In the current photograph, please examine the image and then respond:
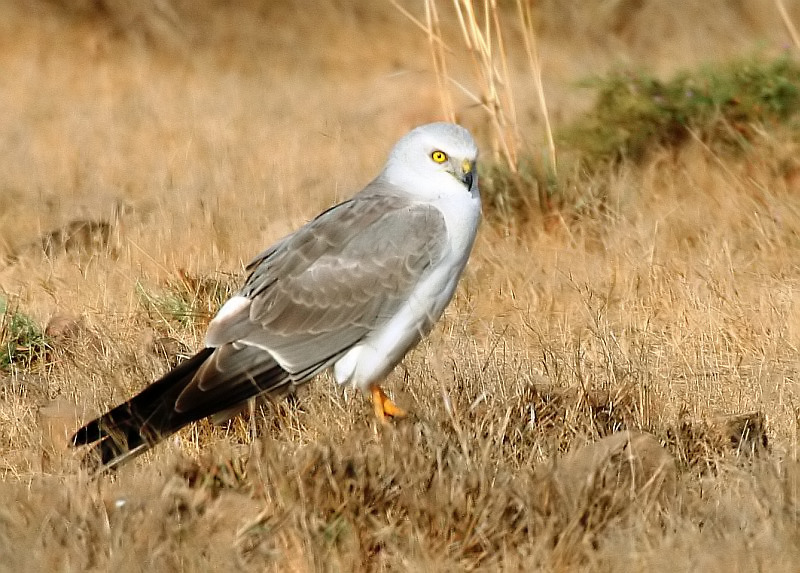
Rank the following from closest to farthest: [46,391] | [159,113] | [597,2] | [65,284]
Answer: [46,391]
[65,284]
[159,113]
[597,2]

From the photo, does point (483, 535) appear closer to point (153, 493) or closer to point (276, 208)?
point (153, 493)

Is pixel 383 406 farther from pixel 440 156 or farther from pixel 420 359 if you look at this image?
pixel 440 156

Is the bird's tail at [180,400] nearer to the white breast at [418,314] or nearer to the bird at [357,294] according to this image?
the bird at [357,294]

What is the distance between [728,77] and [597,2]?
7.75m

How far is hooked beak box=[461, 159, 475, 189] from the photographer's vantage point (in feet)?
15.8

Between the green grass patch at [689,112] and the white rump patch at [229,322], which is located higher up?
the white rump patch at [229,322]

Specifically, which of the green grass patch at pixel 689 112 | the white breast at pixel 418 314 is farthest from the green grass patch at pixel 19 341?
the green grass patch at pixel 689 112

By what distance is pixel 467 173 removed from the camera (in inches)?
190

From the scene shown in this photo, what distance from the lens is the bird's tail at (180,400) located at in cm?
411

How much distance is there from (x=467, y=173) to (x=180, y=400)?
138cm

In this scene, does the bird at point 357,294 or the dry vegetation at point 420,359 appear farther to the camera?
the bird at point 357,294

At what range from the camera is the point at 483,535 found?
351 cm

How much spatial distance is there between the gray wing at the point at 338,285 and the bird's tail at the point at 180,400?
0.27 feet

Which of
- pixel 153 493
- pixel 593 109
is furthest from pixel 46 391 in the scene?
pixel 593 109
